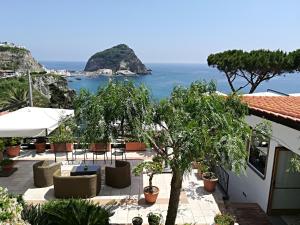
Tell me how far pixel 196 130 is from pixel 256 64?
838 inches

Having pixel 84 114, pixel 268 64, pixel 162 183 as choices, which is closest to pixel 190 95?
pixel 84 114

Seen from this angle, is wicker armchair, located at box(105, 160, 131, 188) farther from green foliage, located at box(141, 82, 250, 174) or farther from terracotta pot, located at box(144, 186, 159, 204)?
green foliage, located at box(141, 82, 250, 174)

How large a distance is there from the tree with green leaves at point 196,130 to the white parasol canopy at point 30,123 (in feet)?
15.8

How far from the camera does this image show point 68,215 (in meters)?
6.83

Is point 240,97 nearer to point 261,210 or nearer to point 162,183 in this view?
point 261,210

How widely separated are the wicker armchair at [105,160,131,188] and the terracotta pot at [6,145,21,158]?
18.7 ft

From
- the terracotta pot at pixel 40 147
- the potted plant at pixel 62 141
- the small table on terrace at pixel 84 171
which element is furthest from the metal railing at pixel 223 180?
the terracotta pot at pixel 40 147

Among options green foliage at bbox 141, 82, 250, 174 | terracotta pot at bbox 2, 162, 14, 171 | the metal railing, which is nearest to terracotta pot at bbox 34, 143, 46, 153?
terracotta pot at bbox 2, 162, 14, 171

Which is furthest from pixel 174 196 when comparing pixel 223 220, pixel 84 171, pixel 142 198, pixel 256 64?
pixel 256 64

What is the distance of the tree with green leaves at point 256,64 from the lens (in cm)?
2359

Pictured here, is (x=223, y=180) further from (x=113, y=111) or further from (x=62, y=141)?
(x=62, y=141)

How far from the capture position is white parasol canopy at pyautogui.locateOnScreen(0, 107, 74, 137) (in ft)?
31.9

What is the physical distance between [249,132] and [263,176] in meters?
3.96

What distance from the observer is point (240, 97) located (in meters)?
6.79
